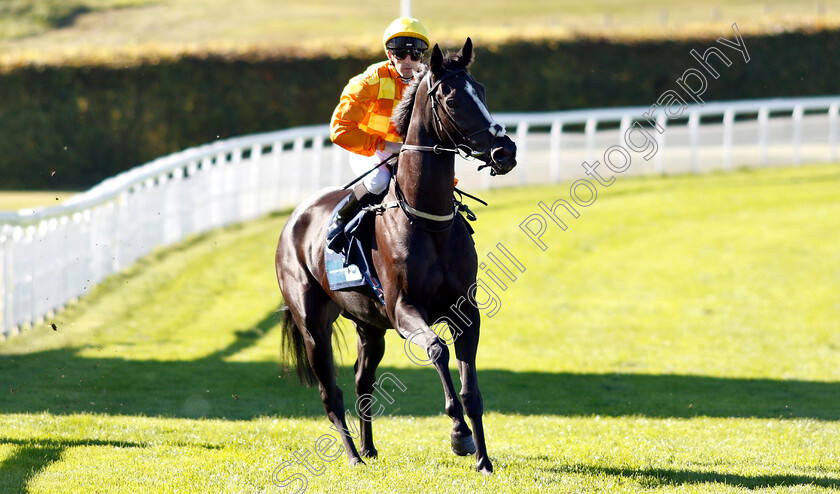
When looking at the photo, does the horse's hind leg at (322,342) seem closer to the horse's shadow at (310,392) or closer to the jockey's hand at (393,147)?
the horse's shadow at (310,392)

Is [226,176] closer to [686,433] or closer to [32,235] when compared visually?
[32,235]

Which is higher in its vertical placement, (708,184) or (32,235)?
(32,235)

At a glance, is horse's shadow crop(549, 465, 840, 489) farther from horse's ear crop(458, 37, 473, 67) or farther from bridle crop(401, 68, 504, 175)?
horse's ear crop(458, 37, 473, 67)

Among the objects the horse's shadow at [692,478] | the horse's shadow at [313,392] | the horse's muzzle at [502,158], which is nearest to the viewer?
Result: the horse's muzzle at [502,158]

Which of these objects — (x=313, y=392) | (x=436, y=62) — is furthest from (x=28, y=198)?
(x=436, y=62)

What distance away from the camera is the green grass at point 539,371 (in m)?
5.45

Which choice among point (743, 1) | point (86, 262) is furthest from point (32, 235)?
point (743, 1)

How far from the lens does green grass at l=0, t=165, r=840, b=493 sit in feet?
17.9

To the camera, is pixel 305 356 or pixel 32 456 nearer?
pixel 32 456

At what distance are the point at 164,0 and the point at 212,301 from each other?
36990 millimetres

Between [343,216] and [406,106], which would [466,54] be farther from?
[343,216]

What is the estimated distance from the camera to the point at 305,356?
6621 millimetres

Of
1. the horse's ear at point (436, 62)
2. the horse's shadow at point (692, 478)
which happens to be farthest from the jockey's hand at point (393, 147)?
the horse's shadow at point (692, 478)

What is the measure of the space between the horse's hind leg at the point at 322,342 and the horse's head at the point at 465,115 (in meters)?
1.62
